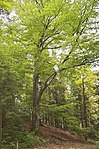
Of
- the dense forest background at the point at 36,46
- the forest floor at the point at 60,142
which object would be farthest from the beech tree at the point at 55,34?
the forest floor at the point at 60,142

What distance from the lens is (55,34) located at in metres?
13.2

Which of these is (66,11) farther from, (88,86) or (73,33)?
(88,86)

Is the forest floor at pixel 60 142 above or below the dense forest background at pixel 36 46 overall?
below

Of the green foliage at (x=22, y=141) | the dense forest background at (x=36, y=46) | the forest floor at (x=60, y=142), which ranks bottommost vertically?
the forest floor at (x=60, y=142)

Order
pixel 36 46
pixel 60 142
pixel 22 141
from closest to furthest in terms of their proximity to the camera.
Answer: pixel 22 141 → pixel 36 46 → pixel 60 142

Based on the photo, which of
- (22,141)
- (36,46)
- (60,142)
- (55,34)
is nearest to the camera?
(22,141)

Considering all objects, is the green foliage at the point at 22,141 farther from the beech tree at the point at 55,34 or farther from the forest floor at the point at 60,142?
the beech tree at the point at 55,34

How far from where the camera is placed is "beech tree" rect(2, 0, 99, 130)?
11391 millimetres

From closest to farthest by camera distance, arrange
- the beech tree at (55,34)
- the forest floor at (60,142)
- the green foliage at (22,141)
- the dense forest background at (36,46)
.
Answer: the green foliage at (22,141)
the dense forest background at (36,46)
the beech tree at (55,34)
the forest floor at (60,142)

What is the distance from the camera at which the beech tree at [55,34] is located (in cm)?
1139

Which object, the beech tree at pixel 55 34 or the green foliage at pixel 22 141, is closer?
the green foliage at pixel 22 141

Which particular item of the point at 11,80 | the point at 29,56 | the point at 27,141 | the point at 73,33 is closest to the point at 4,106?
the point at 11,80

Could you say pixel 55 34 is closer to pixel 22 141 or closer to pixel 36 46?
pixel 36 46

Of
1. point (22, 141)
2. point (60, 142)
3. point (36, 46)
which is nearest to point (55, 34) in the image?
point (36, 46)
